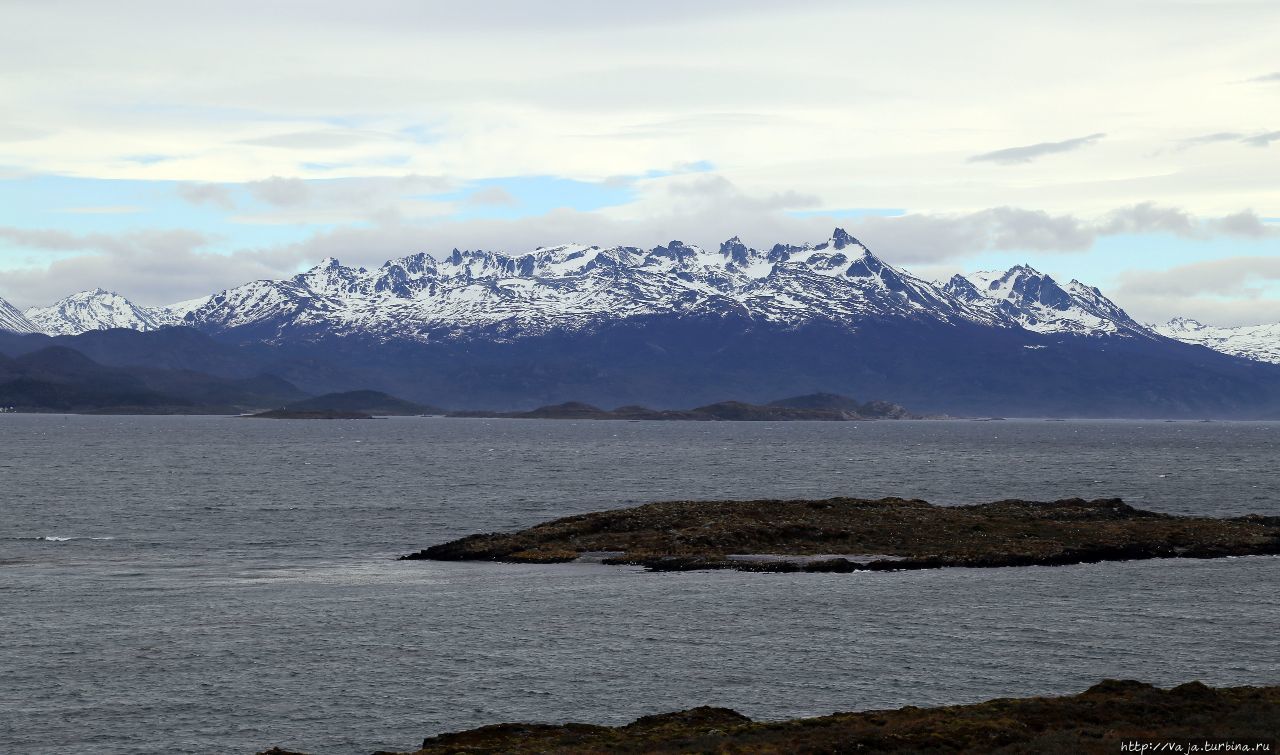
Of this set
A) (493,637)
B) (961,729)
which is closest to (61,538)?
(493,637)

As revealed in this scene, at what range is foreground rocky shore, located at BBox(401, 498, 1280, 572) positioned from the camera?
267 ft

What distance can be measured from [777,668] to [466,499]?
3435 inches

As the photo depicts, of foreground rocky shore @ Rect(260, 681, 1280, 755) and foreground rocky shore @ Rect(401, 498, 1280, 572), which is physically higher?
foreground rocky shore @ Rect(401, 498, 1280, 572)

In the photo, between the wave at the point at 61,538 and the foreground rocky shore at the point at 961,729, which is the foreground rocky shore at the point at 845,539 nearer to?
the wave at the point at 61,538

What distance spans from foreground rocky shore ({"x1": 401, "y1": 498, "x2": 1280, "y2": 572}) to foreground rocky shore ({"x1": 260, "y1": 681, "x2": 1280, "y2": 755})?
37.2 metres

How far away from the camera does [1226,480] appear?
167000mm

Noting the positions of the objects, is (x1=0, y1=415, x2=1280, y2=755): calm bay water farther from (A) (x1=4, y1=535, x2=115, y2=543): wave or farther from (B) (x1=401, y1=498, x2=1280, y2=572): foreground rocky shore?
(B) (x1=401, y1=498, x2=1280, y2=572): foreground rocky shore

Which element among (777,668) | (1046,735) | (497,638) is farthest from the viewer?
(497,638)

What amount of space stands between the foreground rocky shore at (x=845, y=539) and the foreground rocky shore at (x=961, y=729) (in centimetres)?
3721

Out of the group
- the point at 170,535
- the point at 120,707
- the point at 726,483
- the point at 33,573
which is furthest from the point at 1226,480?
the point at 120,707

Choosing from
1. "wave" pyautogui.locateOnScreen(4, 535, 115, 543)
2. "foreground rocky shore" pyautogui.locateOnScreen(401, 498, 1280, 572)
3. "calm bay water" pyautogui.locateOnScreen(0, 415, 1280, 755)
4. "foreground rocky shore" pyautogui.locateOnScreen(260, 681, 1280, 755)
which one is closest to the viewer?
"foreground rocky shore" pyautogui.locateOnScreen(260, 681, 1280, 755)

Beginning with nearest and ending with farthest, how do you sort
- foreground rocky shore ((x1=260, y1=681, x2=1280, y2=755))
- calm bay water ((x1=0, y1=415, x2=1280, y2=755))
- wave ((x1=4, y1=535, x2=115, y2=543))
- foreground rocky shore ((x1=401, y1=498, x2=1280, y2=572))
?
1. foreground rocky shore ((x1=260, y1=681, x2=1280, y2=755))
2. calm bay water ((x1=0, y1=415, x2=1280, y2=755))
3. foreground rocky shore ((x1=401, y1=498, x2=1280, y2=572))
4. wave ((x1=4, y1=535, x2=115, y2=543))

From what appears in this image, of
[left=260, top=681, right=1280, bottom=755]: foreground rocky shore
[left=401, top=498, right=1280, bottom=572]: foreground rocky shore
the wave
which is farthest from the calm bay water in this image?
[left=401, top=498, right=1280, bottom=572]: foreground rocky shore

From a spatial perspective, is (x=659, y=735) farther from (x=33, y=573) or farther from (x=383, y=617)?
(x=33, y=573)
